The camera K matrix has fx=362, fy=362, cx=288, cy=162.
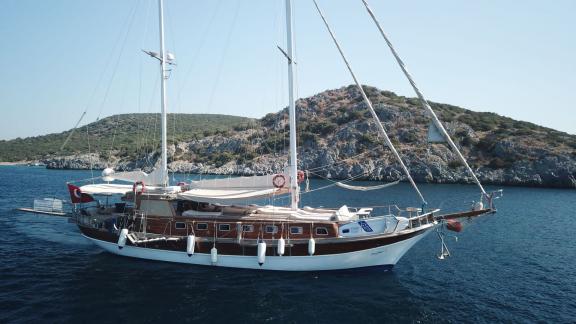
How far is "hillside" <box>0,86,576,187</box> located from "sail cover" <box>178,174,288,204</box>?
2782 cm

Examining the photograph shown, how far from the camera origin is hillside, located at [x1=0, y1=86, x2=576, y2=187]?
7075 centimetres

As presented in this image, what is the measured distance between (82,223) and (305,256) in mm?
14354

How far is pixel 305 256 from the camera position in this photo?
18750 millimetres

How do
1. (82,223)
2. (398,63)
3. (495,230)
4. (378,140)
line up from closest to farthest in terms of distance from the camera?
(398,63)
(82,223)
(495,230)
(378,140)

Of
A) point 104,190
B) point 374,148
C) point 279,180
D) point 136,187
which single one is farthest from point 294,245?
point 374,148

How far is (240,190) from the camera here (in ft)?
66.8

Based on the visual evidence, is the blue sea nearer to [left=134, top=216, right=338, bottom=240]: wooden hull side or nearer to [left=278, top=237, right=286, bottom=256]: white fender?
[left=278, top=237, right=286, bottom=256]: white fender

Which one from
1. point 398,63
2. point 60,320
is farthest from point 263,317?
point 398,63

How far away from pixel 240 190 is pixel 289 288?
596 cm

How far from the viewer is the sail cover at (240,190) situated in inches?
769

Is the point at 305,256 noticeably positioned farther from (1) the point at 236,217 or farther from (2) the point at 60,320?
(2) the point at 60,320

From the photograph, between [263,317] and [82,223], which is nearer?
[263,317]

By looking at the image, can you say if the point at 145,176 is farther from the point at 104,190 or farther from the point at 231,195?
the point at 231,195

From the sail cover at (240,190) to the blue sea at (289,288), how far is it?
157 inches
